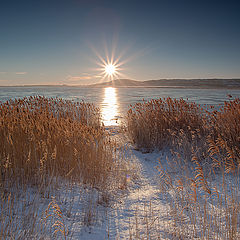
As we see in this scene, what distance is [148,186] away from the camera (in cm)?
383

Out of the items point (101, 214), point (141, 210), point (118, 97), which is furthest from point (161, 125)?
point (118, 97)

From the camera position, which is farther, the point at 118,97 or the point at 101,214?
the point at 118,97

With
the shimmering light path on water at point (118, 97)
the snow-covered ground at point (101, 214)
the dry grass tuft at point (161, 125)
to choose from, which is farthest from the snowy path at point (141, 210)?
the shimmering light path on water at point (118, 97)

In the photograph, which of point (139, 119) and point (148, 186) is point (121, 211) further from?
point (139, 119)

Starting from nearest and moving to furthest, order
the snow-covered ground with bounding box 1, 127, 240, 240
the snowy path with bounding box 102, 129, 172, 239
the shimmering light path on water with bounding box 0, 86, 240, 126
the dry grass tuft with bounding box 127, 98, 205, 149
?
the snow-covered ground with bounding box 1, 127, 240, 240
the snowy path with bounding box 102, 129, 172, 239
the dry grass tuft with bounding box 127, 98, 205, 149
the shimmering light path on water with bounding box 0, 86, 240, 126

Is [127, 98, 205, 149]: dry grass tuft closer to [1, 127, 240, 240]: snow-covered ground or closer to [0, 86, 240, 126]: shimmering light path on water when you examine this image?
[0, 86, 240, 126]: shimmering light path on water

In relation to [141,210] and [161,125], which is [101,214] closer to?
[141,210]

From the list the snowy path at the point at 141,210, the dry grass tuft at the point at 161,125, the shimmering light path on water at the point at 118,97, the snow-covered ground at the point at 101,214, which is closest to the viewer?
the snow-covered ground at the point at 101,214

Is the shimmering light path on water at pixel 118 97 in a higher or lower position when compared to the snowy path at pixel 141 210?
higher

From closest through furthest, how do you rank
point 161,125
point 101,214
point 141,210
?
point 101,214, point 141,210, point 161,125

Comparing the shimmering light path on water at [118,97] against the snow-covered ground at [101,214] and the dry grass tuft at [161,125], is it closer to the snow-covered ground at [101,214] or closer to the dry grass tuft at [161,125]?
the dry grass tuft at [161,125]

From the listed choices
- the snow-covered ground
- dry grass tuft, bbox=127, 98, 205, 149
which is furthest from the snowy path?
dry grass tuft, bbox=127, 98, 205, 149

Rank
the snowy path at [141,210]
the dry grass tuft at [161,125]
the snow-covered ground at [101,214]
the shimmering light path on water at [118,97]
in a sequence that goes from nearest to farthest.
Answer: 1. the snow-covered ground at [101,214]
2. the snowy path at [141,210]
3. the dry grass tuft at [161,125]
4. the shimmering light path on water at [118,97]

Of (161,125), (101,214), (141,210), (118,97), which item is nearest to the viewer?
(101,214)
